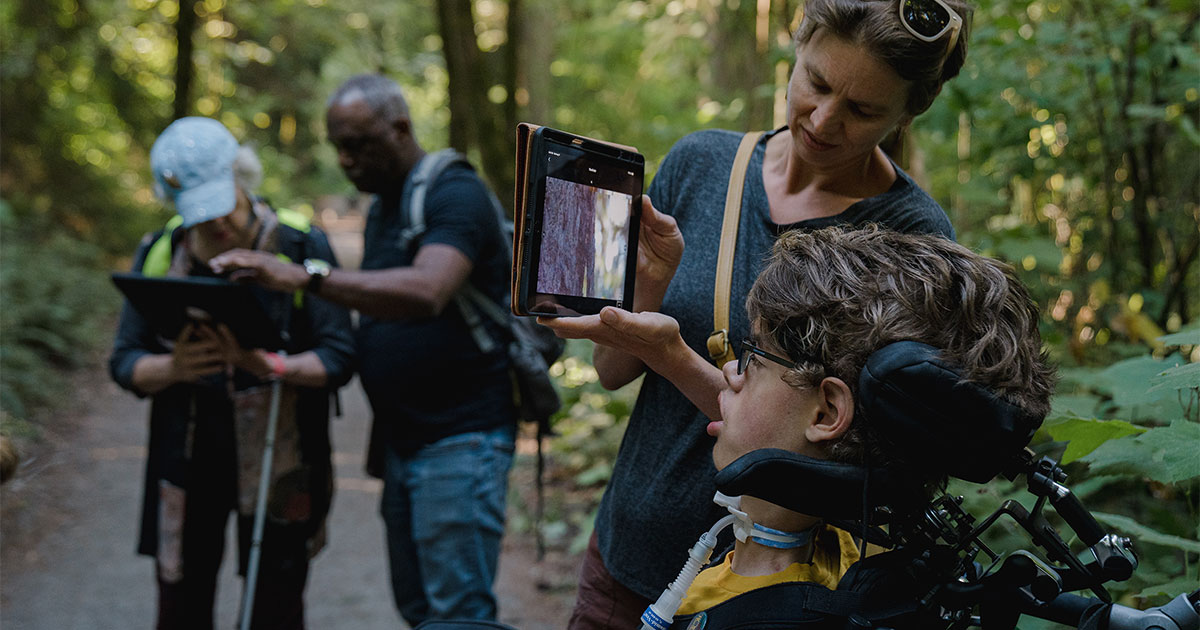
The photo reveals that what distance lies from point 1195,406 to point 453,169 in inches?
104

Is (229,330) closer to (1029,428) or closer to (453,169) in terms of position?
(453,169)

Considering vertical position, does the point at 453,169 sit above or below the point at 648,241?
above

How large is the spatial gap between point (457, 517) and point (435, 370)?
0.57 m

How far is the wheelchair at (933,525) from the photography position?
1273 mm

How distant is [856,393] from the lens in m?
1.49

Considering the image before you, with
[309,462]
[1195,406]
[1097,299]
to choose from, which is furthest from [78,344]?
[1195,406]

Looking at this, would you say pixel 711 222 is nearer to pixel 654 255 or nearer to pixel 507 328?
pixel 654 255

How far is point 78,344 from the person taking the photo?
11195 millimetres

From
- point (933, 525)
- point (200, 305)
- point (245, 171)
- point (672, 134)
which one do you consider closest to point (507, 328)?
point (200, 305)

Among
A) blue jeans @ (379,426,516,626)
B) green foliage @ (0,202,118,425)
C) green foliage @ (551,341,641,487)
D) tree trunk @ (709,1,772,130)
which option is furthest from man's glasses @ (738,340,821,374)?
green foliage @ (0,202,118,425)

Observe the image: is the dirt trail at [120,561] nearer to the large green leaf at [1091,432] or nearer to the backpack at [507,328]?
the backpack at [507,328]

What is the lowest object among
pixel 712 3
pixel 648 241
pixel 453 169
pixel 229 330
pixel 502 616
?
pixel 502 616

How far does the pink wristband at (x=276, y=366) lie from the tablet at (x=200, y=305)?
89 millimetres

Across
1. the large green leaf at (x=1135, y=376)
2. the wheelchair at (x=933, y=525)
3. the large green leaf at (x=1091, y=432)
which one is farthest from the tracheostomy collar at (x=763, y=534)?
the large green leaf at (x=1135, y=376)
